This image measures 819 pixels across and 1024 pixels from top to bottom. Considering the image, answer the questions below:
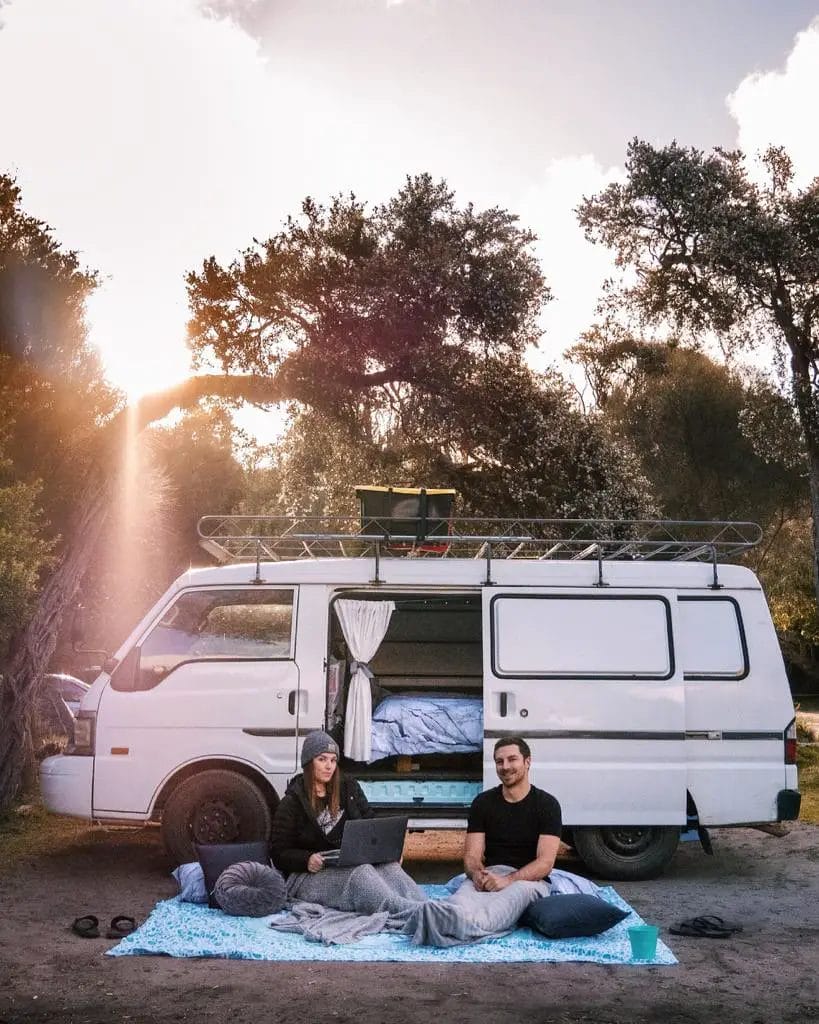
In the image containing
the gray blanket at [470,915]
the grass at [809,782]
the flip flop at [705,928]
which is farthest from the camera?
the grass at [809,782]

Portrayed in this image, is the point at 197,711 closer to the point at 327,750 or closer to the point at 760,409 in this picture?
the point at 327,750

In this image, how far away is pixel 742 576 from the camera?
31.4 ft

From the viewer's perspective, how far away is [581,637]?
9281 mm

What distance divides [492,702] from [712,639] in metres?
1.87

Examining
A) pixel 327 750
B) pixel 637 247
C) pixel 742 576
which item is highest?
pixel 637 247

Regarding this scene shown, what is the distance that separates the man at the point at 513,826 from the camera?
7.46 meters

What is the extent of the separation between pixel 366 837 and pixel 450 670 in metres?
3.70

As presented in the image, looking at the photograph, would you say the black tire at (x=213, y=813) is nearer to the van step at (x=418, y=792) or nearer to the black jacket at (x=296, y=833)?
the van step at (x=418, y=792)

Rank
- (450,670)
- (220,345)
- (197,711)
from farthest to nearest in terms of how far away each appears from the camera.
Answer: (220,345), (450,670), (197,711)

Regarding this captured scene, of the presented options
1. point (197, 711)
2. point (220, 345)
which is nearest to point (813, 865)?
point (197, 711)

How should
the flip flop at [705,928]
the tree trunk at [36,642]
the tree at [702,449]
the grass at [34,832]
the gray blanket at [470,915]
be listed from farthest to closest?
the tree at [702,449], the tree trunk at [36,642], the grass at [34,832], the flip flop at [705,928], the gray blanket at [470,915]

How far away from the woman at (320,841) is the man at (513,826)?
1.78 feet

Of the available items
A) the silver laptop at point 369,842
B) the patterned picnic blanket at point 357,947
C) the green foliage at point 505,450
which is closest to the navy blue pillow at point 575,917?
the patterned picnic blanket at point 357,947

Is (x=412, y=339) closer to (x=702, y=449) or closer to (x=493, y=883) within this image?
(x=493, y=883)
